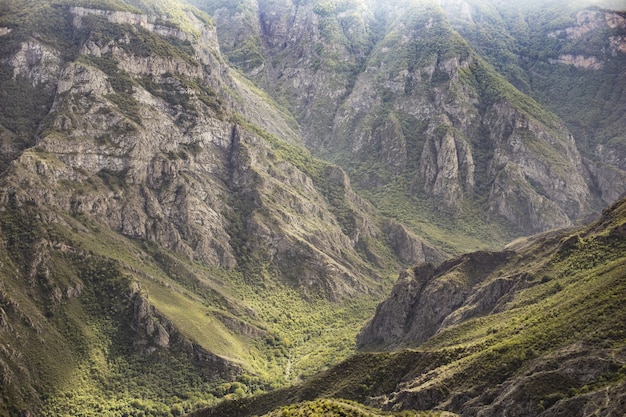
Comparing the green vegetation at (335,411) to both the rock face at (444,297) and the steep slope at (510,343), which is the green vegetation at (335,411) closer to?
the steep slope at (510,343)

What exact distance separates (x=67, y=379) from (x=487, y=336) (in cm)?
11295

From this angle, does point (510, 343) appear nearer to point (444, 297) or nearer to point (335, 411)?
point (335, 411)

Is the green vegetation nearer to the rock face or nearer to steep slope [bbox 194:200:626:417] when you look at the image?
steep slope [bbox 194:200:626:417]

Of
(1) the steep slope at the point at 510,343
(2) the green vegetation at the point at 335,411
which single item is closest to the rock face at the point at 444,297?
(1) the steep slope at the point at 510,343

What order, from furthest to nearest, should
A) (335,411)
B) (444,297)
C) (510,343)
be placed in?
(444,297), (510,343), (335,411)

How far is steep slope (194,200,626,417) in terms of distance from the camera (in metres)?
95.8

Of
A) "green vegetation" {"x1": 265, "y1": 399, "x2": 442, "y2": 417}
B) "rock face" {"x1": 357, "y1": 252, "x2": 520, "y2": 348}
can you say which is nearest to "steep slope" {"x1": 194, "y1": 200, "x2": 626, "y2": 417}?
"rock face" {"x1": 357, "y1": 252, "x2": 520, "y2": 348}

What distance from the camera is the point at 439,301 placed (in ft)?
601

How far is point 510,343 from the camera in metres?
116

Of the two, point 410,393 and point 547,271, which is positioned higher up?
point 547,271

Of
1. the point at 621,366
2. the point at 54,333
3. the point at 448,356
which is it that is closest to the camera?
the point at 621,366

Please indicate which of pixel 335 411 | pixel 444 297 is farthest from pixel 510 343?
pixel 444 297

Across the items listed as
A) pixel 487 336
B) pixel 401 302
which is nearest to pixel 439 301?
pixel 401 302

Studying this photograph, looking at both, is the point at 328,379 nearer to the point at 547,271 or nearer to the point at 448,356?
the point at 448,356
